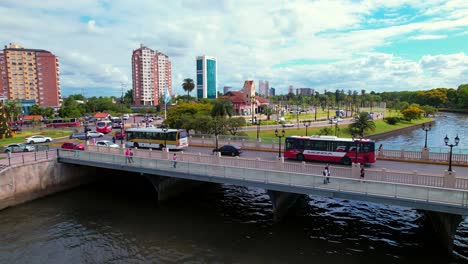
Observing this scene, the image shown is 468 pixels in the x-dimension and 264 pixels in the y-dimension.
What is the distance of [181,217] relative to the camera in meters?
26.6

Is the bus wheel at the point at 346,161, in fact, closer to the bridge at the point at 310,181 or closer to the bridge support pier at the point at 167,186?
the bridge at the point at 310,181

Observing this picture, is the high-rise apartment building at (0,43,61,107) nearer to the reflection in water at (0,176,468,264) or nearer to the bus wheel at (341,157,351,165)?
the reflection in water at (0,176,468,264)

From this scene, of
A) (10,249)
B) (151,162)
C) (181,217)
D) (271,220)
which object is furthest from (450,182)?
(10,249)

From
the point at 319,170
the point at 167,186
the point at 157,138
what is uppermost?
the point at 157,138

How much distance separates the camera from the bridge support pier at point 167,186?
30.2 m

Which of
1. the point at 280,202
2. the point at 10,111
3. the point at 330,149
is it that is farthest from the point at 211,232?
the point at 10,111

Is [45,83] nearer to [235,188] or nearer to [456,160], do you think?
[235,188]

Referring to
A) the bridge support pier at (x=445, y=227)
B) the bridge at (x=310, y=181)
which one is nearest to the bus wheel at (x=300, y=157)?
the bridge at (x=310, y=181)

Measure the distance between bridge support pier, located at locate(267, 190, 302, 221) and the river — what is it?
0.67m

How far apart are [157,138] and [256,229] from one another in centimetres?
2053

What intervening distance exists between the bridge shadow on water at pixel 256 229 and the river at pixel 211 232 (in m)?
0.07

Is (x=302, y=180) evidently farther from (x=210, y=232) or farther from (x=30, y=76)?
(x=30, y=76)

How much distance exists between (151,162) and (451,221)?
71.4 ft

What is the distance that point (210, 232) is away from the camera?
77.6ft
